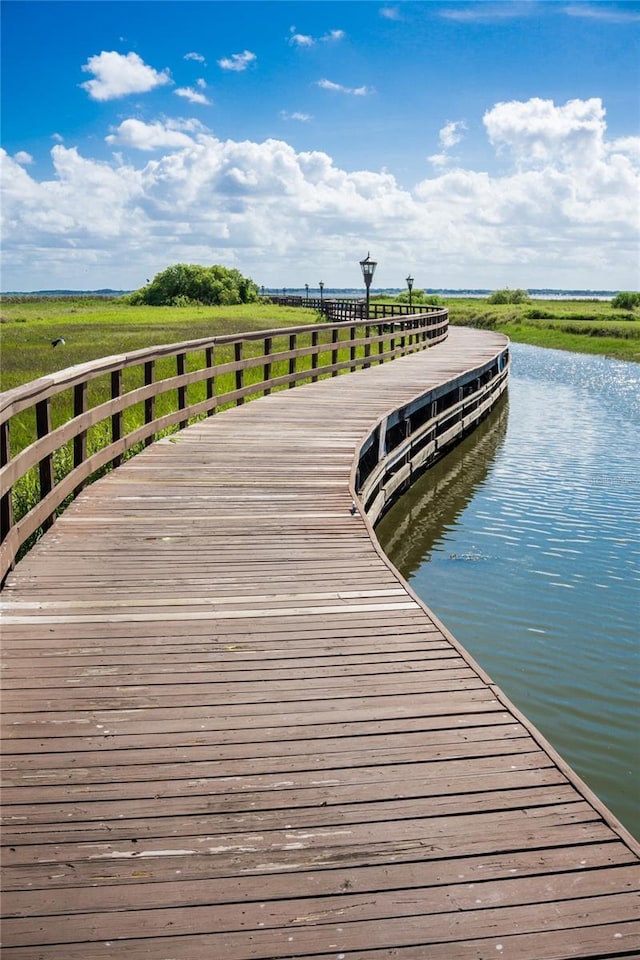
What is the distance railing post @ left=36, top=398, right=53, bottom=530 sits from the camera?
6.38 m

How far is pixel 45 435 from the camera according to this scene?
6395mm

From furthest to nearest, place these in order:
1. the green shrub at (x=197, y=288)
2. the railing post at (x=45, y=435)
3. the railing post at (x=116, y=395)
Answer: the green shrub at (x=197, y=288) < the railing post at (x=116, y=395) < the railing post at (x=45, y=435)

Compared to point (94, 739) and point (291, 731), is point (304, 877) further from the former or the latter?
point (94, 739)

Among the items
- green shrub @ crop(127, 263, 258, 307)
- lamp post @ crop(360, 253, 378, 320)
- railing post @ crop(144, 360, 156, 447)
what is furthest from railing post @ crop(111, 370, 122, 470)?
green shrub @ crop(127, 263, 258, 307)

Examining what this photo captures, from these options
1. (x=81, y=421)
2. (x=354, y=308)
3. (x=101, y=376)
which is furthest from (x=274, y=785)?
(x=354, y=308)

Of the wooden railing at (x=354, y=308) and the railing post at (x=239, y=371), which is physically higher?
the wooden railing at (x=354, y=308)

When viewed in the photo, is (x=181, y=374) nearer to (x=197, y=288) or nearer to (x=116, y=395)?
(x=116, y=395)

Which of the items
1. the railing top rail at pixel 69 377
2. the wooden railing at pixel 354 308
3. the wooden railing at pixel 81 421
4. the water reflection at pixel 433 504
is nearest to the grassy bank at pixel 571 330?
the wooden railing at pixel 354 308

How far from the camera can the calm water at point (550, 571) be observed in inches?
220

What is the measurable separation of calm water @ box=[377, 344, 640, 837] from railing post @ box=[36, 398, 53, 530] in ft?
11.2

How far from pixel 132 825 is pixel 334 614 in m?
2.16

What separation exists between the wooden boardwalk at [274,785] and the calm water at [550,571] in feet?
4.59

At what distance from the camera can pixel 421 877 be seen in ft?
8.80

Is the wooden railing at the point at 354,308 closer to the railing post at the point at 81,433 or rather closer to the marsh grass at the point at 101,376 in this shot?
the marsh grass at the point at 101,376
